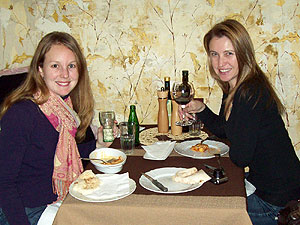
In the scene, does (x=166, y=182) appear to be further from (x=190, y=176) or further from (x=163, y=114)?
(x=163, y=114)

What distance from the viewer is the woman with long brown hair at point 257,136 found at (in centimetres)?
139

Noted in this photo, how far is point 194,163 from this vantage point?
142 centimetres

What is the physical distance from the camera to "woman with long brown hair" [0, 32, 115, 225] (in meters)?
1.22

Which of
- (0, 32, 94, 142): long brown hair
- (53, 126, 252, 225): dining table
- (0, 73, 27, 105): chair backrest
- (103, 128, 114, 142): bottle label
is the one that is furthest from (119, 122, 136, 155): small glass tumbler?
(0, 73, 27, 105): chair backrest

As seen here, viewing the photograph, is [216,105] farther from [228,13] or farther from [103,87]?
[103,87]

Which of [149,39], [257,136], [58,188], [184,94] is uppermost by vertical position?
[149,39]

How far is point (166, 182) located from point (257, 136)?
1.61ft

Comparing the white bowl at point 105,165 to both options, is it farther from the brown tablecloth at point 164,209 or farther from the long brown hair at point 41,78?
the long brown hair at point 41,78

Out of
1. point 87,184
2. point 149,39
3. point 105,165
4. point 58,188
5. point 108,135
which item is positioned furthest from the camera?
point 149,39

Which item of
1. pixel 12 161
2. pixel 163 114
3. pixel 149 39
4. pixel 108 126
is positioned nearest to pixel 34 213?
pixel 12 161

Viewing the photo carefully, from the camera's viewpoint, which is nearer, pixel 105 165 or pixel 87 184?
pixel 87 184

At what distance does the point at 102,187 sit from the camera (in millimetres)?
1169

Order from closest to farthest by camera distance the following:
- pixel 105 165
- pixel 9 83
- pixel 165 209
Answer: pixel 165 209
pixel 105 165
pixel 9 83

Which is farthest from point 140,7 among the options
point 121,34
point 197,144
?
point 197,144
